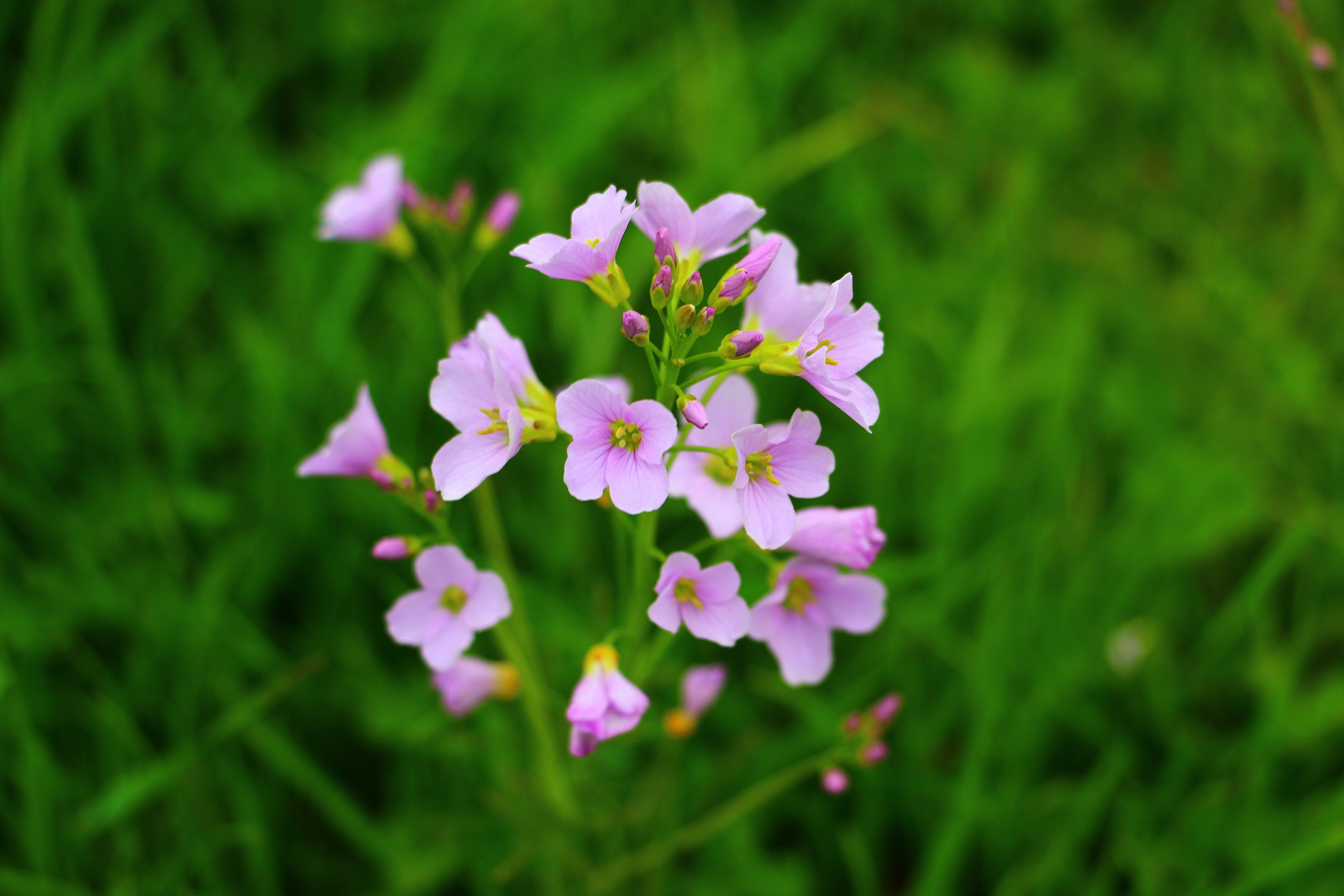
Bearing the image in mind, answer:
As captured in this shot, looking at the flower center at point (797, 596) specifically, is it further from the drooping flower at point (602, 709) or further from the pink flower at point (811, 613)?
the drooping flower at point (602, 709)

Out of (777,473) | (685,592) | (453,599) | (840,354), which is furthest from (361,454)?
(840,354)

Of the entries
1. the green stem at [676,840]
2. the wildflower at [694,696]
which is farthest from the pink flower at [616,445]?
the green stem at [676,840]

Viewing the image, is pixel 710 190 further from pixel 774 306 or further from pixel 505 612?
pixel 505 612

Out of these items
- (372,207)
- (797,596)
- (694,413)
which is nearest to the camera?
(694,413)

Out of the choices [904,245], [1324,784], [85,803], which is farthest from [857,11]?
[85,803]

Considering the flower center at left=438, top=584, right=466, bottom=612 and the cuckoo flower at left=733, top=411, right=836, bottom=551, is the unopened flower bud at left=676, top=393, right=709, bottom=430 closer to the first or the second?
the cuckoo flower at left=733, top=411, right=836, bottom=551

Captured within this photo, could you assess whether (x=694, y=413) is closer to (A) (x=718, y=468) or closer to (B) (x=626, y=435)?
(B) (x=626, y=435)

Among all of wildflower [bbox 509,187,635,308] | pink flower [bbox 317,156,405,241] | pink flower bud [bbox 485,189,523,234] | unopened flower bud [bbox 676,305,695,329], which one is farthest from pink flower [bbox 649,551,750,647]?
pink flower [bbox 317,156,405,241]
